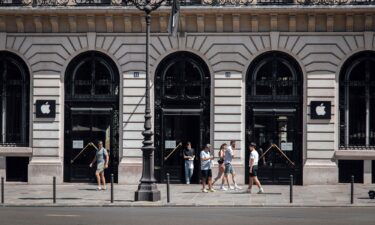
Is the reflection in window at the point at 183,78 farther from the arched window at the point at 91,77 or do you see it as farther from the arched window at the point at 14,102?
the arched window at the point at 14,102

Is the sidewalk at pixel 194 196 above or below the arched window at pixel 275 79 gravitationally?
below

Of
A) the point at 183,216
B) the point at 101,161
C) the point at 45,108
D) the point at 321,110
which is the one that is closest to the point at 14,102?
the point at 45,108

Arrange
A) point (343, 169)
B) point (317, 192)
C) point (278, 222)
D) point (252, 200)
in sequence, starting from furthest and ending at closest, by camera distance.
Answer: point (343, 169) → point (317, 192) → point (252, 200) → point (278, 222)

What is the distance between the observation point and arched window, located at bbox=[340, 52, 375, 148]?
33094 mm

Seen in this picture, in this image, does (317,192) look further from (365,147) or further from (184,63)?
(184,63)

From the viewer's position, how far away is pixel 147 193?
2611cm

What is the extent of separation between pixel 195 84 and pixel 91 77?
4405 millimetres

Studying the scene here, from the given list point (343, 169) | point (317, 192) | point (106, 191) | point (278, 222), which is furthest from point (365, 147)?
point (278, 222)

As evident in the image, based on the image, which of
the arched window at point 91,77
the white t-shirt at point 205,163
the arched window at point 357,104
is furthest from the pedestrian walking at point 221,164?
the arched window at point 91,77

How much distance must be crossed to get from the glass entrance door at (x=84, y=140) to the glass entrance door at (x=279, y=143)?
235 inches

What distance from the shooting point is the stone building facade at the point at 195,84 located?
3297cm

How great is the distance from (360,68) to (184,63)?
7267mm

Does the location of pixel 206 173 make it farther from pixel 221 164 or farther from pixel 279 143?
pixel 279 143

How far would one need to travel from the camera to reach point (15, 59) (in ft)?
113
